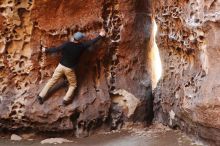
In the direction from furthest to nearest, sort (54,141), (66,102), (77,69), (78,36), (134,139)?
(77,69) → (66,102) → (78,36) → (54,141) → (134,139)

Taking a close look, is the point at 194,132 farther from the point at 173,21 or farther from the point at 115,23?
the point at 115,23

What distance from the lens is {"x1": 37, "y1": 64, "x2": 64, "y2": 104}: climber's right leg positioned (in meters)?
6.87

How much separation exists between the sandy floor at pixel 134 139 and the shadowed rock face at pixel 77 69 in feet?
0.94

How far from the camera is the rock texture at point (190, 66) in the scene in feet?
16.9

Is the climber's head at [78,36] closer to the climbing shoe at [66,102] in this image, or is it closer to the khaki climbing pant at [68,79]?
the khaki climbing pant at [68,79]

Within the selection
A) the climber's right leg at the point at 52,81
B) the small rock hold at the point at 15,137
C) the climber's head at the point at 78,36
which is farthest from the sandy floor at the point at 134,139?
the climber's head at the point at 78,36

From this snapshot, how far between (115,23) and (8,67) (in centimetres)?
206

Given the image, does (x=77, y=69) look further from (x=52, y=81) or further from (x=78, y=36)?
(x=78, y=36)

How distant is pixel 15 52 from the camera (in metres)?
7.11

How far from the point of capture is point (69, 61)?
22.4ft

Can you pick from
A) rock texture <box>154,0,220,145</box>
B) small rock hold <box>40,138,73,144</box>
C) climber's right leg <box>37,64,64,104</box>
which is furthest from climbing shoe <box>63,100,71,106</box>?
rock texture <box>154,0,220,145</box>

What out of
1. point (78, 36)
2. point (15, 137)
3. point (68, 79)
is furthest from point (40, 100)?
point (78, 36)

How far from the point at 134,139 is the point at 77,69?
1639mm

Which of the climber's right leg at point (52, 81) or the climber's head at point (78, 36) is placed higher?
the climber's head at point (78, 36)
